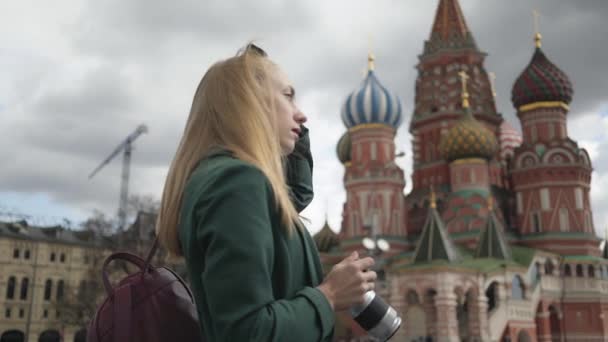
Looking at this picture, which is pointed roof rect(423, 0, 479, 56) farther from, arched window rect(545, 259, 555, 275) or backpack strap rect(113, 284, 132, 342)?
backpack strap rect(113, 284, 132, 342)

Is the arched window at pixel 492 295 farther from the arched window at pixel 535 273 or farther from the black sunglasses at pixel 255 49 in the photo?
the black sunglasses at pixel 255 49

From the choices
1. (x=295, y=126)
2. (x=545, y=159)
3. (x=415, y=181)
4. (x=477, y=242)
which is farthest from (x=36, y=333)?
(x=295, y=126)

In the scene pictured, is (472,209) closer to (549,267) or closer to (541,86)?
(549,267)

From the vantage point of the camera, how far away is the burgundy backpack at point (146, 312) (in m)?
1.95

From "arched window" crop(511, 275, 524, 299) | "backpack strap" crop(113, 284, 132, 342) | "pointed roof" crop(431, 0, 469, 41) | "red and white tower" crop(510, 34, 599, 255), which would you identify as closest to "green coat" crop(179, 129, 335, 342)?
"backpack strap" crop(113, 284, 132, 342)

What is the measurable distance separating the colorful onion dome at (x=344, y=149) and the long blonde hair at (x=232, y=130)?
139ft

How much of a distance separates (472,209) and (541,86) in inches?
352

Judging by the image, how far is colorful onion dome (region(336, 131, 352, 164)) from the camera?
4462 centimetres

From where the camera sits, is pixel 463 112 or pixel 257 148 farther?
pixel 463 112

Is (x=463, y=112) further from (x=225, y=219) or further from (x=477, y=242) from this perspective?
(x=225, y=219)

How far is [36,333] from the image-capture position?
46188mm

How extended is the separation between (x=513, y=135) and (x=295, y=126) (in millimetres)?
49998

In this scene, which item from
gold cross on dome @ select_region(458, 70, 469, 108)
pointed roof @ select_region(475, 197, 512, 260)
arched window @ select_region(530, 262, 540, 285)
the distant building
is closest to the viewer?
pointed roof @ select_region(475, 197, 512, 260)

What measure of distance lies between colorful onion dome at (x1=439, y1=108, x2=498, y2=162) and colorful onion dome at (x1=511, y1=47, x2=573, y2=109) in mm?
3772
